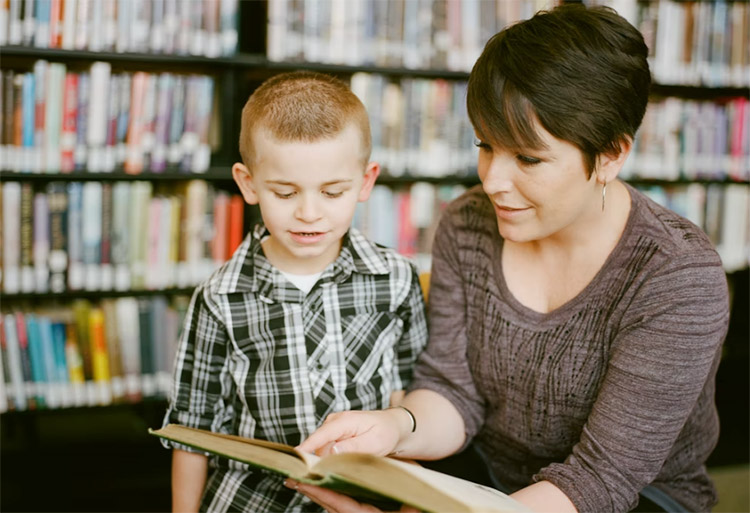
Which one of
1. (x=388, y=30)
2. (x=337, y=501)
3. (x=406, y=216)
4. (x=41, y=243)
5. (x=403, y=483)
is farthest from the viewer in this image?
(x=406, y=216)

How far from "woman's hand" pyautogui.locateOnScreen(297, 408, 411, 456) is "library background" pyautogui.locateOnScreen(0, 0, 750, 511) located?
1.28 m

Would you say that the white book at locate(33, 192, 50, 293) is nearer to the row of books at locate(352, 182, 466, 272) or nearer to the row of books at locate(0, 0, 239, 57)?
the row of books at locate(0, 0, 239, 57)

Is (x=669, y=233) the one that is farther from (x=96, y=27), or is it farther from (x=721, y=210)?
(x=721, y=210)

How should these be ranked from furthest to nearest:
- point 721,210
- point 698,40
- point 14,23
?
point 721,210, point 698,40, point 14,23

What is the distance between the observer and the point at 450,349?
125 centimetres

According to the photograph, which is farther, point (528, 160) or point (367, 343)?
point (367, 343)

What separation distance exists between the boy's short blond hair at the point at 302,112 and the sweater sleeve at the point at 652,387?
19.6 inches

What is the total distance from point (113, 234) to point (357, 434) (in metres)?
1.35

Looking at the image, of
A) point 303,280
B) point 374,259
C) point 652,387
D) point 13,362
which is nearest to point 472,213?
point 374,259

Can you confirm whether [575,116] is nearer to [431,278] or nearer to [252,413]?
[431,278]

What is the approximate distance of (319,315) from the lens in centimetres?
117

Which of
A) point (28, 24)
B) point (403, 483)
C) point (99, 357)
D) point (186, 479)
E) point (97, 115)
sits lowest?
point (99, 357)

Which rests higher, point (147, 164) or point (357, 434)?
point (147, 164)

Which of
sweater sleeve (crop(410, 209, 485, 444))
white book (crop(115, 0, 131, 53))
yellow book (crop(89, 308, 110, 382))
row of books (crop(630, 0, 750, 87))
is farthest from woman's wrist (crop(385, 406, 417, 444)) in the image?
row of books (crop(630, 0, 750, 87))
